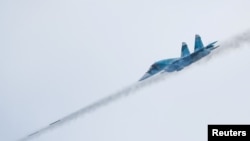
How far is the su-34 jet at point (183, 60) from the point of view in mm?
11297

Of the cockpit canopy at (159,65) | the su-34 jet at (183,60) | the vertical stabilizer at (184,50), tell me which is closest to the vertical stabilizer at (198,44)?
the su-34 jet at (183,60)

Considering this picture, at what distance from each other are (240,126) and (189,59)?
60.3 inches

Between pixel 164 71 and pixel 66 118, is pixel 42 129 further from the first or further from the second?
pixel 164 71

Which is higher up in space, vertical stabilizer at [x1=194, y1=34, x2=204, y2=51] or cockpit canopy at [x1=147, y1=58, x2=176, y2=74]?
vertical stabilizer at [x1=194, y1=34, x2=204, y2=51]

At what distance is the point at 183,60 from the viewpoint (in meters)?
11.5

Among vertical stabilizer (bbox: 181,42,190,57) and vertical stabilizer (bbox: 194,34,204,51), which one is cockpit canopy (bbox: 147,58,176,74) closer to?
vertical stabilizer (bbox: 181,42,190,57)

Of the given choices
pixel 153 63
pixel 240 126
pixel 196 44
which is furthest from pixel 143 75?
pixel 240 126

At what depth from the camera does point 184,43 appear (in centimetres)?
1146

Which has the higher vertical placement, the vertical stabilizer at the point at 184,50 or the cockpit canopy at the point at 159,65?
the vertical stabilizer at the point at 184,50

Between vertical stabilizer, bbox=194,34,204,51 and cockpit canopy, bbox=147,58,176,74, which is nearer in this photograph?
vertical stabilizer, bbox=194,34,204,51

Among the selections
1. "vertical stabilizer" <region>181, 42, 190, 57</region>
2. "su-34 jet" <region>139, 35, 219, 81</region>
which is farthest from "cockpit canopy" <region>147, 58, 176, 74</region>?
"vertical stabilizer" <region>181, 42, 190, 57</region>

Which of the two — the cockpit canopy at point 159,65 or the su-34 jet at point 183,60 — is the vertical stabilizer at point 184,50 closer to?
the su-34 jet at point 183,60

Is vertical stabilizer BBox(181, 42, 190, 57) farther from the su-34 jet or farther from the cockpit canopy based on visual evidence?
the cockpit canopy

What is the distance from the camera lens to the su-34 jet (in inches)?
445
